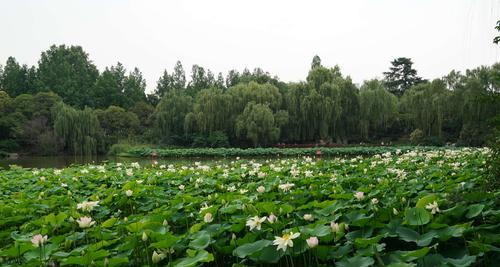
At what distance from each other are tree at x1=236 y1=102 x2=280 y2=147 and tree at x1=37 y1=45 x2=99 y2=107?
20419 mm

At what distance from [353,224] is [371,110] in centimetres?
2369

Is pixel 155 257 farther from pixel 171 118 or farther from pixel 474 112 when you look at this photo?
pixel 171 118

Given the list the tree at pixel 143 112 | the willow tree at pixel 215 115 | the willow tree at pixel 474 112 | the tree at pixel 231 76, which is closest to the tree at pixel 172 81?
the tree at pixel 231 76

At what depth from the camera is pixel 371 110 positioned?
80.4ft

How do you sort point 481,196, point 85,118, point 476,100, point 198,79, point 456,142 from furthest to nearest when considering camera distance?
1. point 198,79
2. point 85,118
3. point 456,142
4. point 476,100
5. point 481,196

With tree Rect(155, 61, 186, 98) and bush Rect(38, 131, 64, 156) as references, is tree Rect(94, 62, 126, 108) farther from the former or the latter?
bush Rect(38, 131, 64, 156)

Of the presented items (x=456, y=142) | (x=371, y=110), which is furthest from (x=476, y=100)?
(x=371, y=110)

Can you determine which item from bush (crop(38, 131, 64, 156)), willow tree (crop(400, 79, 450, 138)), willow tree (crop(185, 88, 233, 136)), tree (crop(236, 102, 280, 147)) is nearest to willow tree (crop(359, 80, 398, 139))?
willow tree (crop(400, 79, 450, 138))

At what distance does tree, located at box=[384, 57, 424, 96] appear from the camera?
42.2 m

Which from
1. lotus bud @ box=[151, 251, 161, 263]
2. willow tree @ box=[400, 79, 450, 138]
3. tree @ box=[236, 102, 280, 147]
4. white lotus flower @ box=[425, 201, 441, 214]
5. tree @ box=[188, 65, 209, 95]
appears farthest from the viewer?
tree @ box=[188, 65, 209, 95]

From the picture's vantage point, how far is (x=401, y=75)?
43062 mm

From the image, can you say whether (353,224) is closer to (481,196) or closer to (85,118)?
(481,196)

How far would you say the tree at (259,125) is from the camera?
23453 millimetres

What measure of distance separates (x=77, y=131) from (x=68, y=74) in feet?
75.0
